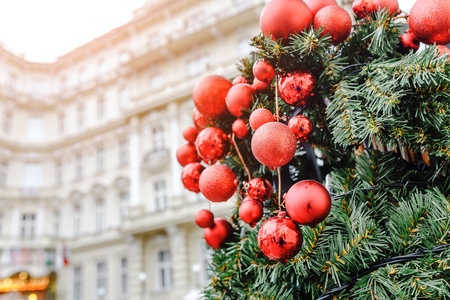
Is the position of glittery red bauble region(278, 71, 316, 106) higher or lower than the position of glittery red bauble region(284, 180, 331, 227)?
higher

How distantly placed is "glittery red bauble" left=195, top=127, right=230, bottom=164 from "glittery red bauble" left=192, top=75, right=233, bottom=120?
3.4 inches

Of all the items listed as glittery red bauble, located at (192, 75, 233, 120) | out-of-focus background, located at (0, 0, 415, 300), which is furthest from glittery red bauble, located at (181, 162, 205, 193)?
out-of-focus background, located at (0, 0, 415, 300)

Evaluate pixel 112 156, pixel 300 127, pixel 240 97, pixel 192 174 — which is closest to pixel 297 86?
pixel 300 127

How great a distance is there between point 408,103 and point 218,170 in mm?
500

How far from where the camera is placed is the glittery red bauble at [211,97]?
1.27 metres

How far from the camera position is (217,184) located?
1.09 meters

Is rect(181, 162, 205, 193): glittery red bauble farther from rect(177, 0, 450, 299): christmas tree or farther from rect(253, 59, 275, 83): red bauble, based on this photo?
rect(253, 59, 275, 83): red bauble

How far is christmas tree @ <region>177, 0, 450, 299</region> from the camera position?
2.78 feet

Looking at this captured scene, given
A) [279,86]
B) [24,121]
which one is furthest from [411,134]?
[24,121]

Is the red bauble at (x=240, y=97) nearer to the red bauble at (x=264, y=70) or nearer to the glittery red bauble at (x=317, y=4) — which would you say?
the red bauble at (x=264, y=70)

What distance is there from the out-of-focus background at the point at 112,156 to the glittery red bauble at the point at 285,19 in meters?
9.00

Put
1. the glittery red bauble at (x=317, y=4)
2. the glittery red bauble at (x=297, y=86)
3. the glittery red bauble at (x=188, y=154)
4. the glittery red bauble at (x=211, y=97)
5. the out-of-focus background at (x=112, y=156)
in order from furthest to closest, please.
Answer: the out-of-focus background at (x=112, y=156) → the glittery red bauble at (x=188, y=154) → the glittery red bauble at (x=211, y=97) → the glittery red bauble at (x=317, y=4) → the glittery red bauble at (x=297, y=86)

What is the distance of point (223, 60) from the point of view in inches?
498

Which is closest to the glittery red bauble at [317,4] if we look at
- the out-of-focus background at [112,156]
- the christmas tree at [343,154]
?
the christmas tree at [343,154]
